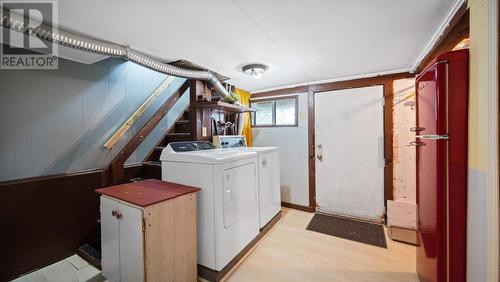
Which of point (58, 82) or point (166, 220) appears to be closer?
point (166, 220)

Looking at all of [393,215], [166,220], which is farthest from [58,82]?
[393,215]

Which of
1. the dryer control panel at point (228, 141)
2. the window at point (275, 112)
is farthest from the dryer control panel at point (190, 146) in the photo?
the window at point (275, 112)

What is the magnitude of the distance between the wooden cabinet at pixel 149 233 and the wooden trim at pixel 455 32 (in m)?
2.38

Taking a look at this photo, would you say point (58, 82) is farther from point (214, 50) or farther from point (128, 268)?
point (128, 268)

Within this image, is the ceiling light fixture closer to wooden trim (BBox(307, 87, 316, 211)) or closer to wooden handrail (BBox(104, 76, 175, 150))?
wooden trim (BBox(307, 87, 316, 211))

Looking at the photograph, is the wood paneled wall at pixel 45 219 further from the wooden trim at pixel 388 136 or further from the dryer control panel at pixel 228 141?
the wooden trim at pixel 388 136

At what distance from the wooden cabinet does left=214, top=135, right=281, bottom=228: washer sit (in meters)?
1.01

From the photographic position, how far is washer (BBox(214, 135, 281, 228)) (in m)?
2.53

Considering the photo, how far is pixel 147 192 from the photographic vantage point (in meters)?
1.65

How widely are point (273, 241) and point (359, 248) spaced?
3.29ft

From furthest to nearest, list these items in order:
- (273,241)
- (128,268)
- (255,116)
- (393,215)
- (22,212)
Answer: (255,116), (393,215), (273,241), (22,212), (128,268)

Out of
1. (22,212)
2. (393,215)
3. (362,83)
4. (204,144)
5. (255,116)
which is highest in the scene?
(362,83)

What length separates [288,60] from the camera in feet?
7.77
